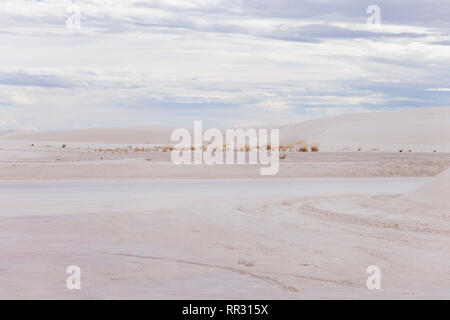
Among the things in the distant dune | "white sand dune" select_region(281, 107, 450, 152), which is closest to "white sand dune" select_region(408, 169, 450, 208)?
the distant dune

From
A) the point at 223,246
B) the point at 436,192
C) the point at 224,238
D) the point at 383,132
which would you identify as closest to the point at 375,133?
the point at 383,132

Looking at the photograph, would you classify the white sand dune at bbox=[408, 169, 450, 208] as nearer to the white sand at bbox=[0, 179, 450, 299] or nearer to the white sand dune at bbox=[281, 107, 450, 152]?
the white sand at bbox=[0, 179, 450, 299]

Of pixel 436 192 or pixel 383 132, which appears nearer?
pixel 436 192

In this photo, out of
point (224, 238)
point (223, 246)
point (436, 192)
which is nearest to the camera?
point (223, 246)

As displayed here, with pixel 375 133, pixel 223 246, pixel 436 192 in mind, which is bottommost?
pixel 223 246

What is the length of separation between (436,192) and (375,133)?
203 feet

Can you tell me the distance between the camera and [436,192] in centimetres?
1535

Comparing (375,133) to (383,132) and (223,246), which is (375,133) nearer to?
(383,132)

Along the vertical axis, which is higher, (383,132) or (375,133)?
(383,132)

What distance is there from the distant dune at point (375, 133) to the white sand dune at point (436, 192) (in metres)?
41.2

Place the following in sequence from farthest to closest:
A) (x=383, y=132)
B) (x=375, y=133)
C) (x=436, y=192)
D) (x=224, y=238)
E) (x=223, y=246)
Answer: (x=383, y=132) → (x=375, y=133) → (x=436, y=192) → (x=224, y=238) → (x=223, y=246)

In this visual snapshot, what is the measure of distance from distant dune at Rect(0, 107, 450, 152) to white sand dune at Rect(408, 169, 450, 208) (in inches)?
1621

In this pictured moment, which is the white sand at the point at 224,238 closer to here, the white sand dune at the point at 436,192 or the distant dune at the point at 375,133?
the white sand dune at the point at 436,192
